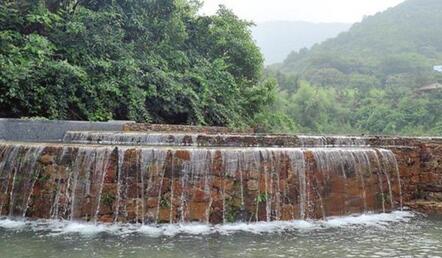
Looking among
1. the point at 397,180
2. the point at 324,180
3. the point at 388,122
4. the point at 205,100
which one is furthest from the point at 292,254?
the point at 388,122

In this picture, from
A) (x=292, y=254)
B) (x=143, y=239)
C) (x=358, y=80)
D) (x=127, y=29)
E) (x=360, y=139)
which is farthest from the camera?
(x=358, y=80)

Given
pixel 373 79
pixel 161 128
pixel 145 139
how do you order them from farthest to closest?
pixel 373 79 → pixel 161 128 → pixel 145 139

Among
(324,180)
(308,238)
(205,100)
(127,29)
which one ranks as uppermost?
(127,29)

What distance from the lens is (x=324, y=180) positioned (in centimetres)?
679

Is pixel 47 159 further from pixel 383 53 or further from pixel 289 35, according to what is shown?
pixel 289 35

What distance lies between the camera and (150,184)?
603cm

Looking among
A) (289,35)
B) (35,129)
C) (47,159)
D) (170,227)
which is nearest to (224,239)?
(170,227)

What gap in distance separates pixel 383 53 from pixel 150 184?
6472 centimetres

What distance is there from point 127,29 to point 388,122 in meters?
25.8

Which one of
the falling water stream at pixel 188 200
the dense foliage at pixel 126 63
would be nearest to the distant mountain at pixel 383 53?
the dense foliage at pixel 126 63

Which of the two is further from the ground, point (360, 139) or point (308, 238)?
point (360, 139)

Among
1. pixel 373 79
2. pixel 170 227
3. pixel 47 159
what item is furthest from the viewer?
pixel 373 79

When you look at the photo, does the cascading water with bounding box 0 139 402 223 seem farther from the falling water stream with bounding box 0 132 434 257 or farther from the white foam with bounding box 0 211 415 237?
the white foam with bounding box 0 211 415 237

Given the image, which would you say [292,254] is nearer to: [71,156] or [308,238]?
[308,238]
